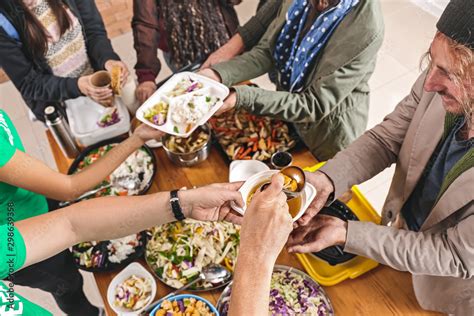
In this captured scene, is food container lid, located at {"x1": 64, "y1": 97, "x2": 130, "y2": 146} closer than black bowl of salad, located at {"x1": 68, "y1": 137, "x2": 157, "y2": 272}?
No

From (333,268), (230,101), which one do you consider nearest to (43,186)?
(230,101)

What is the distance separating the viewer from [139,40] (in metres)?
2.16

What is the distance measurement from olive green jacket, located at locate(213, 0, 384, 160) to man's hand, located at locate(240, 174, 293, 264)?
75cm

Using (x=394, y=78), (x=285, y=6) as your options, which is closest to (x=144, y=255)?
(x=285, y=6)

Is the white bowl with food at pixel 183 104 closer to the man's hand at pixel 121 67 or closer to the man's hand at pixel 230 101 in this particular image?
the man's hand at pixel 230 101

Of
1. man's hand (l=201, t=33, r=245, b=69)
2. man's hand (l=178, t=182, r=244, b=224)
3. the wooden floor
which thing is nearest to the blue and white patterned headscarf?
man's hand (l=201, t=33, r=245, b=69)

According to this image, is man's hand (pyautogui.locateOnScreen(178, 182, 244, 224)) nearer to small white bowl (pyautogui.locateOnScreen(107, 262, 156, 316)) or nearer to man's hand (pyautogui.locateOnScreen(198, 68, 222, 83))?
small white bowl (pyautogui.locateOnScreen(107, 262, 156, 316))

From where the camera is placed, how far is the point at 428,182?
1.35 m

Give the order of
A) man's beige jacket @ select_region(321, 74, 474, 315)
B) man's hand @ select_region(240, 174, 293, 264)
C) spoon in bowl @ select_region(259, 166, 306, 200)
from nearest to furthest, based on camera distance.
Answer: man's hand @ select_region(240, 174, 293, 264) < man's beige jacket @ select_region(321, 74, 474, 315) < spoon in bowl @ select_region(259, 166, 306, 200)

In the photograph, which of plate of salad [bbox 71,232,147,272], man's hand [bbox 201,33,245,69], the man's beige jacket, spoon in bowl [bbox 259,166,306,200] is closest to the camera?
the man's beige jacket

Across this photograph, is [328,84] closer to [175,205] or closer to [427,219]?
[427,219]

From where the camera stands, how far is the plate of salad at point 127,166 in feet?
5.59

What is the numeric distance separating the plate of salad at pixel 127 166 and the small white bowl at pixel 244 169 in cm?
37

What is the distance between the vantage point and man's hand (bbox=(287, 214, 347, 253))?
1.29 meters
